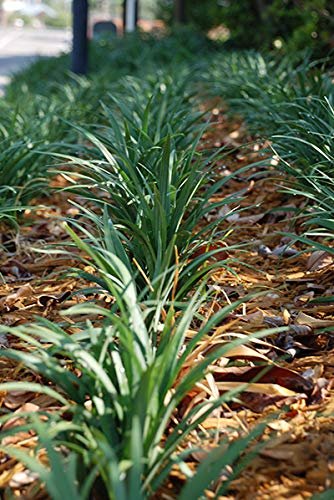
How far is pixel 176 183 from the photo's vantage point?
2877mm

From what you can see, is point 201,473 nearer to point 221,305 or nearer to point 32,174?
point 221,305

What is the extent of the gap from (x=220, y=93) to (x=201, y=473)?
456 centimetres

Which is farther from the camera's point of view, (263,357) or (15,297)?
(15,297)

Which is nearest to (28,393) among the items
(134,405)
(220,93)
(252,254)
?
(134,405)

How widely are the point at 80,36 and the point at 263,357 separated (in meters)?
8.29

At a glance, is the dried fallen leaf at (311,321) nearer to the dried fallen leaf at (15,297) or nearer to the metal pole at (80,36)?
the dried fallen leaf at (15,297)

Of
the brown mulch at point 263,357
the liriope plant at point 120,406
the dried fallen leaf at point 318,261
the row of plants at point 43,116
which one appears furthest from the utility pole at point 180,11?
the liriope plant at point 120,406

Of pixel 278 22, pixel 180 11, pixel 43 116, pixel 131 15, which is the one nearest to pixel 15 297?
pixel 43 116

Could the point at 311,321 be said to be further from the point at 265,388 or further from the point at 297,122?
the point at 297,122

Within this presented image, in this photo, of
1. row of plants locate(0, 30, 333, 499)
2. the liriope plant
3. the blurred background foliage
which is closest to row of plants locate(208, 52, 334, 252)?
row of plants locate(0, 30, 333, 499)

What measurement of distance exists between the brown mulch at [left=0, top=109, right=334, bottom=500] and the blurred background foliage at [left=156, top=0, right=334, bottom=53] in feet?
15.7

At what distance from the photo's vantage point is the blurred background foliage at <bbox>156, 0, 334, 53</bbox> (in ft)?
27.4

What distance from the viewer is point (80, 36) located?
9.88 m

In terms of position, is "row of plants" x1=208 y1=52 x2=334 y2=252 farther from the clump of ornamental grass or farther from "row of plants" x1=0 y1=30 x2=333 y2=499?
the clump of ornamental grass
